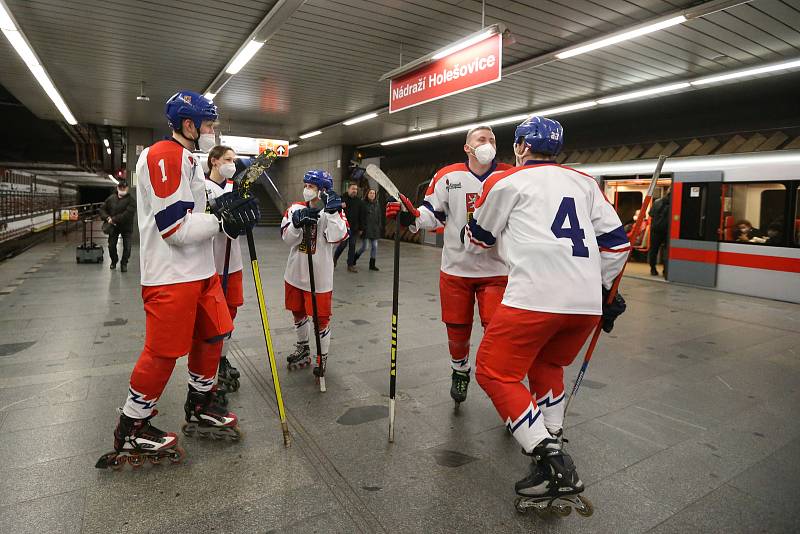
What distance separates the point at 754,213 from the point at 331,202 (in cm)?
797

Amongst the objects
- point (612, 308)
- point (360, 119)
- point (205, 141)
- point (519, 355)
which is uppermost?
point (360, 119)

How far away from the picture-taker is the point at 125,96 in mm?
10227

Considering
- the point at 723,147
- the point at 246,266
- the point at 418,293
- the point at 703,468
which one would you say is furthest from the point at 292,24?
the point at 723,147

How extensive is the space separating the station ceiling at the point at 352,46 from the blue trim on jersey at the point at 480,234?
4113mm

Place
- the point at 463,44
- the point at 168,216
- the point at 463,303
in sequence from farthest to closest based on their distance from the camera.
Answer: the point at 463,44 → the point at 463,303 → the point at 168,216

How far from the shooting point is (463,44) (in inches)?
212

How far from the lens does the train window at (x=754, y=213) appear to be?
7.85 meters

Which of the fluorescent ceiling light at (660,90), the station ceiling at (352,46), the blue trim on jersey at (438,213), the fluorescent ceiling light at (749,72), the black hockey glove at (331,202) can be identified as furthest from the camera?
the fluorescent ceiling light at (660,90)

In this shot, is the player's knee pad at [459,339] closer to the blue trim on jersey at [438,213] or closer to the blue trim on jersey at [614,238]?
the blue trim on jersey at [438,213]

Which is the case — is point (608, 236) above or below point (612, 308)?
above

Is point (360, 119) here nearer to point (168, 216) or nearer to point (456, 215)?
point (456, 215)

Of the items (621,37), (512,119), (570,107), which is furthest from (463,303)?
(512,119)

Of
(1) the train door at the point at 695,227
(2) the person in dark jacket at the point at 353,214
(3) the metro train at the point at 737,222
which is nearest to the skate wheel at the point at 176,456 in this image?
(2) the person in dark jacket at the point at 353,214

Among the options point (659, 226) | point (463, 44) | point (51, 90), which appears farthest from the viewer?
point (659, 226)
